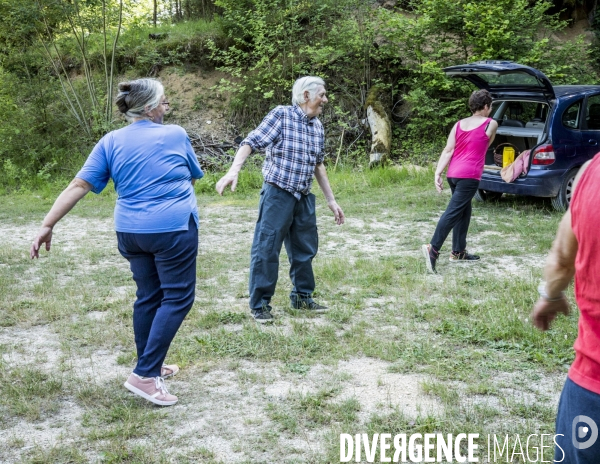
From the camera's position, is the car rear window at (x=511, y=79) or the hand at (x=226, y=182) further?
the car rear window at (x=511, y=79)

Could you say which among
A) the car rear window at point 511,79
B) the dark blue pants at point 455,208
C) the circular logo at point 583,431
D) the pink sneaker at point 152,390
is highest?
the car rear window at point 511,79

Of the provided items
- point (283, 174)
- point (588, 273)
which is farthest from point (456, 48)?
point (588, 273)

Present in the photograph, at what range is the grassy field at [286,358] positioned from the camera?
3.60 m

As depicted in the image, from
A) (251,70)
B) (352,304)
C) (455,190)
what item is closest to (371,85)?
(251,70)

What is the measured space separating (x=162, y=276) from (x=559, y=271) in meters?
2.68

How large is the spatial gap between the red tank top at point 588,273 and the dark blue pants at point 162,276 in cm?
264

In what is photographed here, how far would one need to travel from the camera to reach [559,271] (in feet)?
6.58

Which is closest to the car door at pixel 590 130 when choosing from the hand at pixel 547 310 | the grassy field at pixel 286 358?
the grassy field at pixel 286 358

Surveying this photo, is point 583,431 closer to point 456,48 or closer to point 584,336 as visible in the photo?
point 584,336

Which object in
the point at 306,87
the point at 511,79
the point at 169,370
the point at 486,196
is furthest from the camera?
the point at 486,196

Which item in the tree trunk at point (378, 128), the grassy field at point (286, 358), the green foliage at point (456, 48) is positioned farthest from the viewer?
the tree trunk at point (378, 128)

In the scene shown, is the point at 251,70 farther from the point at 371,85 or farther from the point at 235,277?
the point at 235,277

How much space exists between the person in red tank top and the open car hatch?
25.7ft

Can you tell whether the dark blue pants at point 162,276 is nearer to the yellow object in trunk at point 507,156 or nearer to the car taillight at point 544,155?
the car taillight at point 544,155
